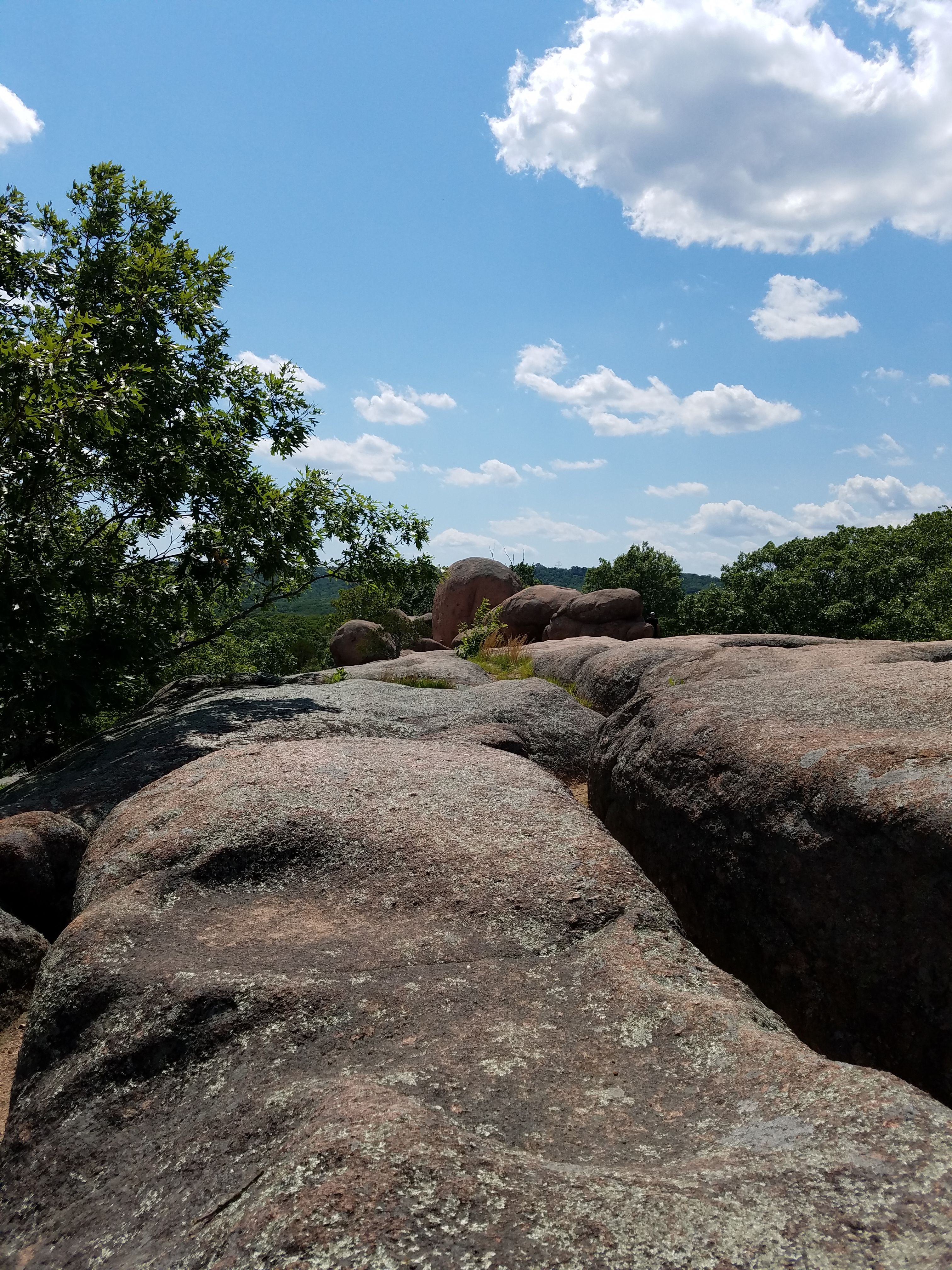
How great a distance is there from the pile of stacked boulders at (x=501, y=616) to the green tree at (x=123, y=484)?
18466 mm

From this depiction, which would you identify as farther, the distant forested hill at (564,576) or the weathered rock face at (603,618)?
the distant forested hill at (564,576)

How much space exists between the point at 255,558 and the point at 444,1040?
28.6ft

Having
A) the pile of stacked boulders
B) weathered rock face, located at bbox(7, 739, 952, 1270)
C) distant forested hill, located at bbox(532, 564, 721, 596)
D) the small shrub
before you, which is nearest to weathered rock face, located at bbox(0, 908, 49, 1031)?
weathered rock face, located at bbox(7, 739, 952, 1270)

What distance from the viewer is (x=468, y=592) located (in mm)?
38625

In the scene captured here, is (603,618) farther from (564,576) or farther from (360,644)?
(564,576)

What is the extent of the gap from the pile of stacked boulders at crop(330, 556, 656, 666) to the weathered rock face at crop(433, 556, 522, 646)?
34 millimetres

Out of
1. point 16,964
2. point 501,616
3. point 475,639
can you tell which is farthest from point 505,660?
point 501,616

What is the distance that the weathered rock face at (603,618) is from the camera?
3262 centimetres

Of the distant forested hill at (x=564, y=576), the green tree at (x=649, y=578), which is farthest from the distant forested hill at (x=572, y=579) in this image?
the green tree at (x=649, y=578)

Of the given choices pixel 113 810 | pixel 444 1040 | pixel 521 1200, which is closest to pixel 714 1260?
pixel 521 1200

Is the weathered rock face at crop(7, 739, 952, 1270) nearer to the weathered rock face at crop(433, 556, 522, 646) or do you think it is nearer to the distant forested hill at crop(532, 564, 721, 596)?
the weathered rock face at crop(433, 556, 522, 646)

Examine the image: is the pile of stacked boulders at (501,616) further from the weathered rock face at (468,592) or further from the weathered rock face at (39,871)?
the weathered rock face at (39,871)

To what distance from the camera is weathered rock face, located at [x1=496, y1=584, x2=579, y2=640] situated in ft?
A: 114

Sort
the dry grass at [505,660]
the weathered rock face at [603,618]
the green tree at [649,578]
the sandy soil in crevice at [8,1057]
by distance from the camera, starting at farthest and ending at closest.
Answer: the green tree at [649,578] → the weathered rock face at [603,618] → the dry grass at [505,660] → the sandy soil in crevice at [8,1057]
